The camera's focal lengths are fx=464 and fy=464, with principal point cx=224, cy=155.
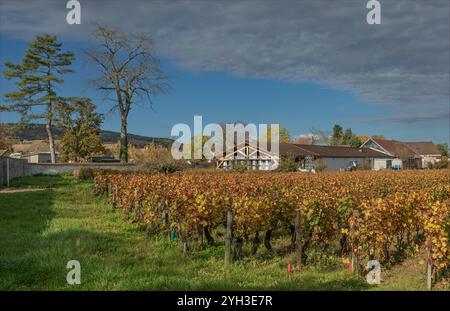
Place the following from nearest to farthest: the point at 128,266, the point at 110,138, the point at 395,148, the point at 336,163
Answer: the point at 128,266, the point at 336,163, the point at 395,148, the point at 110,138

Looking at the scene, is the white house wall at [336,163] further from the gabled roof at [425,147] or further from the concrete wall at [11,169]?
the gabled roof at [425,147]

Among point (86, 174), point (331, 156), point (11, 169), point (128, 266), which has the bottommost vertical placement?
point (128, 266)

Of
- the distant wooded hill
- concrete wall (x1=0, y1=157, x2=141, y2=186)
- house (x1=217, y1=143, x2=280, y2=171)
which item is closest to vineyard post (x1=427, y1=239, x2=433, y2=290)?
concrete wall (x1=0, y1=157, x2=141, y2=186)

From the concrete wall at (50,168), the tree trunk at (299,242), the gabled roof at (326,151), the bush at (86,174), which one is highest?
the gabled roof at (326,151)

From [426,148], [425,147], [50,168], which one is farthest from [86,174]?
[425,147]

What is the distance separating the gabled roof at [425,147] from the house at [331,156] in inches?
1158

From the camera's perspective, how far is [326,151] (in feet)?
225

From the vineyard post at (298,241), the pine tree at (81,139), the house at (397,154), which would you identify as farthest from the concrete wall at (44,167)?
the house at (397,154)

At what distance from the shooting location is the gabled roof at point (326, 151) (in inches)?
2478

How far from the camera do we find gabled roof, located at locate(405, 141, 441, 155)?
341ft

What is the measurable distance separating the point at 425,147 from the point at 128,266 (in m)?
108

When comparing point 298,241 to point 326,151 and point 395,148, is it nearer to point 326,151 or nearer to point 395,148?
point 326,151

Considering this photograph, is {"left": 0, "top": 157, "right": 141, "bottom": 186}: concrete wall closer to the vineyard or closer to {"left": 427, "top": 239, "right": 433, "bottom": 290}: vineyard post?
the vineyard
